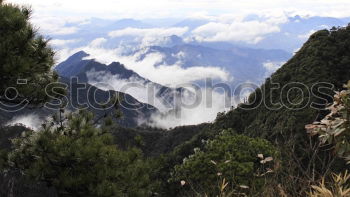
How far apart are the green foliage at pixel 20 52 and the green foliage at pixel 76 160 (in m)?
1.16

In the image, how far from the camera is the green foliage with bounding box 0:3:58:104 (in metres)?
6.22

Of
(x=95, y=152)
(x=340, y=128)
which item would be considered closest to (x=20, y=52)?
(x=95, y=152)

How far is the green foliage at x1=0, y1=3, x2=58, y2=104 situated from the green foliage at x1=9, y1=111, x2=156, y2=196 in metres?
1.16

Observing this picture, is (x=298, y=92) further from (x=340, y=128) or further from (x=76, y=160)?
(x=340, y=128)

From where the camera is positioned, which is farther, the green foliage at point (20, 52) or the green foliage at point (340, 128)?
the green foliage at point (20, 52)

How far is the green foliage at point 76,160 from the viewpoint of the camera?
7.71 metres

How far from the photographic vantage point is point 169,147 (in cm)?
10025

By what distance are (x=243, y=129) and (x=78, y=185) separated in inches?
2197

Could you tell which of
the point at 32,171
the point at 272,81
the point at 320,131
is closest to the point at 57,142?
the point at 32,171

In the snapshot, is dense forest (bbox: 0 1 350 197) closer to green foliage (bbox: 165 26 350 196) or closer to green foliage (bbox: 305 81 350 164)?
green foliage (bbox: 305 81 350 164)

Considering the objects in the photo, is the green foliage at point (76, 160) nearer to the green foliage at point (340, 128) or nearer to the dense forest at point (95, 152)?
the dense forest at point (95, 152)

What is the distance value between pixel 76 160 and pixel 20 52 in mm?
2408

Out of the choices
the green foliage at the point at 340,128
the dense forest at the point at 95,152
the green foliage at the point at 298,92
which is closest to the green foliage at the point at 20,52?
the dense forest at the point at 95,152

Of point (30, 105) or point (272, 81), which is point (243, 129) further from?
point (30, 105)
